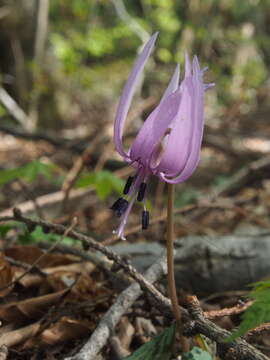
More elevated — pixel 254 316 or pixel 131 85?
pixel 131 85

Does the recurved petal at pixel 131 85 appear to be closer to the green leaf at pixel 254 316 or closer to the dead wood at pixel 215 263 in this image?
the green leaf at pixel 254 316

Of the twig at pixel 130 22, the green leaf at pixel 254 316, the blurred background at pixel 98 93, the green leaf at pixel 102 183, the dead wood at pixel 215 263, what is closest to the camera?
the green leaf at pixel 254 316


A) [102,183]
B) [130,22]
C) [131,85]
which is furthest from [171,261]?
[130,22]

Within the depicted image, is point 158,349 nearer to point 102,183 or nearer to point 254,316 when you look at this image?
point 254,316

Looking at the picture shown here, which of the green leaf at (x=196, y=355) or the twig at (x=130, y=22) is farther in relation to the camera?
the twig at (x=130, y=22)

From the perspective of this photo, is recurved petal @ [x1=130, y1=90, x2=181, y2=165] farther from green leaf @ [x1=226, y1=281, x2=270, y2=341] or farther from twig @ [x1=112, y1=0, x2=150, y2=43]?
twig @ [x1=112, y1=0, x2=150, y2=43]

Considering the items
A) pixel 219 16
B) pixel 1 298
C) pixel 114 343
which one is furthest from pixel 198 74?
pixel 219 16

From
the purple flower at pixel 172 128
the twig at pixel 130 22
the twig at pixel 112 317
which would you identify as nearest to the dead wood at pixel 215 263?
the twig at pixel 112 317
